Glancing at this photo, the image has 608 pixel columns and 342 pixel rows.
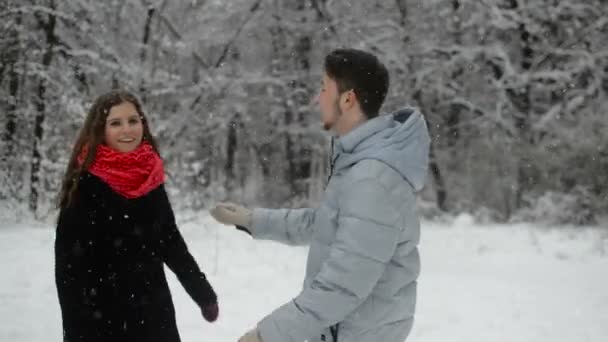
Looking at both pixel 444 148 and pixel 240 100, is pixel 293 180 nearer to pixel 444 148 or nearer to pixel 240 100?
pixel 240 100

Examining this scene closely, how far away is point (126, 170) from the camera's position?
2809 mm

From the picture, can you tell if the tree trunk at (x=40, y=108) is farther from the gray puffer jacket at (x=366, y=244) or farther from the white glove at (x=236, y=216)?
the gray puffer jacket at (x=366, y=244)

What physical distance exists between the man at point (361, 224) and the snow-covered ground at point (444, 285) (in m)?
3.54

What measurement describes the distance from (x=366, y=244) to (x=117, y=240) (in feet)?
4.45

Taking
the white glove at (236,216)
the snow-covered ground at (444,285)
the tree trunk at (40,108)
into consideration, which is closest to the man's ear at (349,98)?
the white glove at (236,216)

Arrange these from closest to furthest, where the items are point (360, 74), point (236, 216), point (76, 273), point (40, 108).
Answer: point (360, 74)
point (76, 273)
point (236, 216)
point (40, 108)

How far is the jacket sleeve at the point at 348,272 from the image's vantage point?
1874 mm

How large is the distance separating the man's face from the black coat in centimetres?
115

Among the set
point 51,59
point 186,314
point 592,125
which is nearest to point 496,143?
point 592,125

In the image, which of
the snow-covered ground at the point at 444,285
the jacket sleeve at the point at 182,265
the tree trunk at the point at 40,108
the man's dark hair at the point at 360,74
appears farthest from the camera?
the tree trunk at the point at 40,108

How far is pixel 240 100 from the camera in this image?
18125 mm

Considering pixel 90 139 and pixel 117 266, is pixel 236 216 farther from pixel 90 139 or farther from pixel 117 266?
pixel 90 139

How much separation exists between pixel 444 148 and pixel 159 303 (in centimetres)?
1739

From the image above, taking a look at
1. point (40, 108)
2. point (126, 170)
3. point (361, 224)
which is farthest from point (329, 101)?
point (40, 108)
